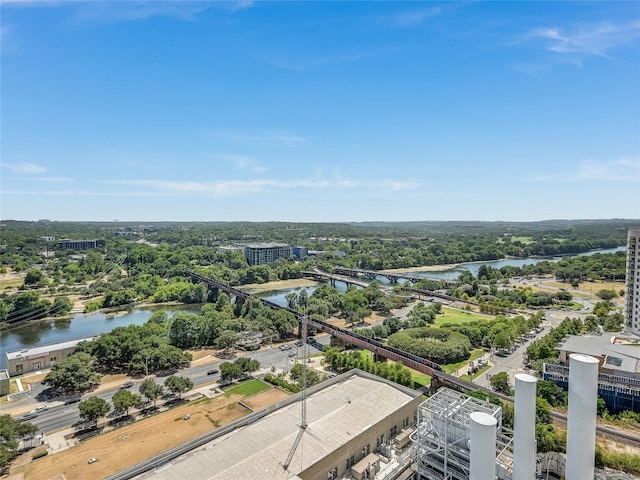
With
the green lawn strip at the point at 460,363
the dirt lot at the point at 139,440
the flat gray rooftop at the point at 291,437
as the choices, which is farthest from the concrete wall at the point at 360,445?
the green lawn strip at the point at 460,363

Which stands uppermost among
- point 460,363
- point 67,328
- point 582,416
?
point 582,416

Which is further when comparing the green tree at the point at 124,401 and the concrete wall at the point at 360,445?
the green tree at the point at 124,401

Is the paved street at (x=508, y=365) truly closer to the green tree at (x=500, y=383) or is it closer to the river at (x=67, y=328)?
the green tree at (x=500, y=383)

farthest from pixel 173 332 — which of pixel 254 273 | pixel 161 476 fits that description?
pixel 254 273

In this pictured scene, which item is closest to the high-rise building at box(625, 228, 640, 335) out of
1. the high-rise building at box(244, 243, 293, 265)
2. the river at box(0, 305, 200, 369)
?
the river at box(0, 305, 200, 369)

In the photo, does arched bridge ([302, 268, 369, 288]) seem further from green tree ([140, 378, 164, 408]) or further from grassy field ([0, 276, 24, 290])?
grassy field ([0, 276, 24, 290])

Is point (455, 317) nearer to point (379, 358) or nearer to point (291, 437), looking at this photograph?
point (379, 358)

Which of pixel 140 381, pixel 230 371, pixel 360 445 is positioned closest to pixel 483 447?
pixel 360 445
